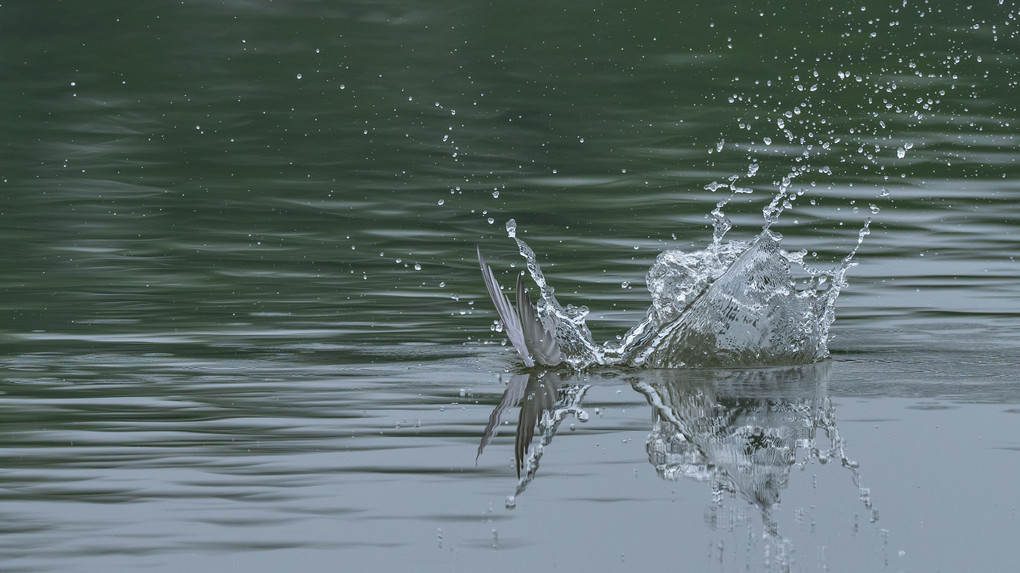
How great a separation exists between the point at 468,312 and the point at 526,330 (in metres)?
2.00

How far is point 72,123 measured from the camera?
23062 millimetres

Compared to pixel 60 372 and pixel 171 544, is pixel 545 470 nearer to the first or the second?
pixel 171 544

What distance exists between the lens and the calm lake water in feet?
20.5

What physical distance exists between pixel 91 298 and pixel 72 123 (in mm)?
11645

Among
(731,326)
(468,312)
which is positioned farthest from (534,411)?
(468,312)

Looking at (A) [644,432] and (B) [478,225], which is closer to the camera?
(A) [644,432]

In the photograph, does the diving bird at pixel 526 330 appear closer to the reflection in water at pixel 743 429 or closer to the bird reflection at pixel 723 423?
the bird reflection at pixel 723 423

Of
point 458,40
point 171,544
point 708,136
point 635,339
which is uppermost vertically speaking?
point 458,40

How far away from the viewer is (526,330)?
933 cm

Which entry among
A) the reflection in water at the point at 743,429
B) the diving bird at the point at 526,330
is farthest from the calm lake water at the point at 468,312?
the diving bird at the point at 526,330

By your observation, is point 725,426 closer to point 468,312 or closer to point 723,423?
point 723,423

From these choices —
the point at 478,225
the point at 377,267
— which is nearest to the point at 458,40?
the point at 478,225

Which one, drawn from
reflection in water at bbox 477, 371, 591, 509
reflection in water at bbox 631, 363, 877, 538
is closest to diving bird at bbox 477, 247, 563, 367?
reflection in water at bbox 477, 371, 591, 509

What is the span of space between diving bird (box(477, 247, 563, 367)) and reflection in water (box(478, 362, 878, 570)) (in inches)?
5.6
